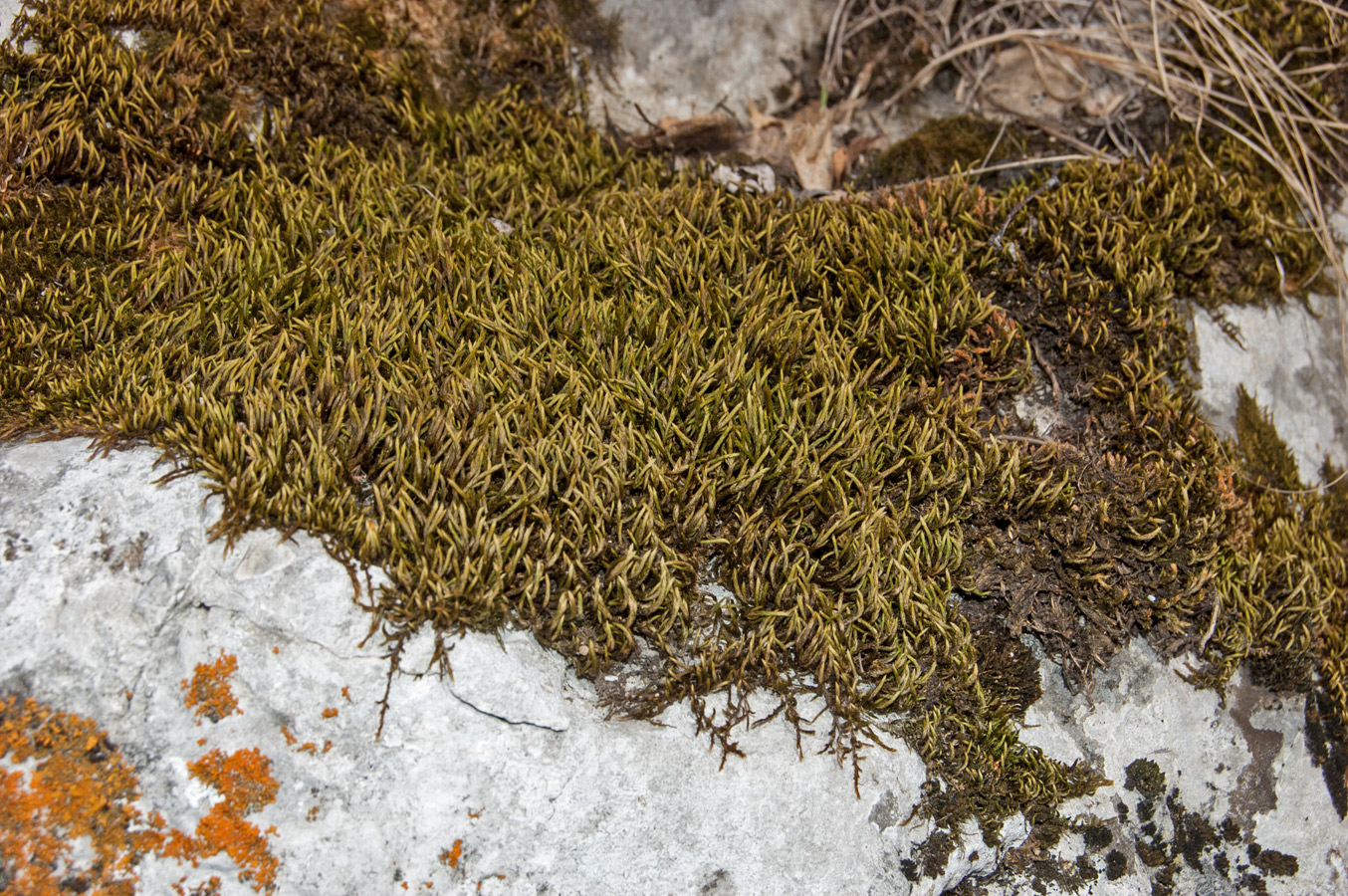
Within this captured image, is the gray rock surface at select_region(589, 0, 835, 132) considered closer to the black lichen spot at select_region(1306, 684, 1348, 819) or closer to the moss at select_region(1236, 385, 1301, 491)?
the moss at select_region(1236, 385, 1301, 491)

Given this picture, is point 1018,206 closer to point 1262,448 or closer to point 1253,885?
point 1262,448

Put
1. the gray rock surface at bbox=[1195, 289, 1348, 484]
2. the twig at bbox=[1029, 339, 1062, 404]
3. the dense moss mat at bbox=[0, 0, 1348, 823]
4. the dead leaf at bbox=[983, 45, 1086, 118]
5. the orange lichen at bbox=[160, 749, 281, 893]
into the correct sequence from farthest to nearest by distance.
Answer: the dead leaf at bbox=[983, 45, 1086, 118], the gray rock surface at bbox=[1195, 289, 1348, 484], the twig at bbox=[1029, 339, 1062, 404], the dense moss mat at bbox=[0, 0, 1348, 823], the orange lichen at bbox=[160, 749, 281, 893]

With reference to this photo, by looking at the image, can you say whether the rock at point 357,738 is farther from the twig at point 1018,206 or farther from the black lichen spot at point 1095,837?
the twig at point 1018,206

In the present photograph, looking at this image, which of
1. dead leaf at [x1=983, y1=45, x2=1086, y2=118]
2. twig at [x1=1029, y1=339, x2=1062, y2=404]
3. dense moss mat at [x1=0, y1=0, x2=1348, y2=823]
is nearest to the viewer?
dense moss mat at [x1=0, y1=0, x2=1348, y2=823]

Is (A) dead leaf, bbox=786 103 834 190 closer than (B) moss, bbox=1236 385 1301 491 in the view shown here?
No

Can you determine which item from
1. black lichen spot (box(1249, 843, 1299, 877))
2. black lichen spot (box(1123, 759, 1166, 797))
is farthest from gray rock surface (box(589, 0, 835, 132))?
black lichen spot (box(1249, 843, 1299, 877))

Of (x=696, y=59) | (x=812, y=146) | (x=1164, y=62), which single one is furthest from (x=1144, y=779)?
(x=696, y=59)

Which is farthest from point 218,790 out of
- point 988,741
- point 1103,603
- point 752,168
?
point 752,168
